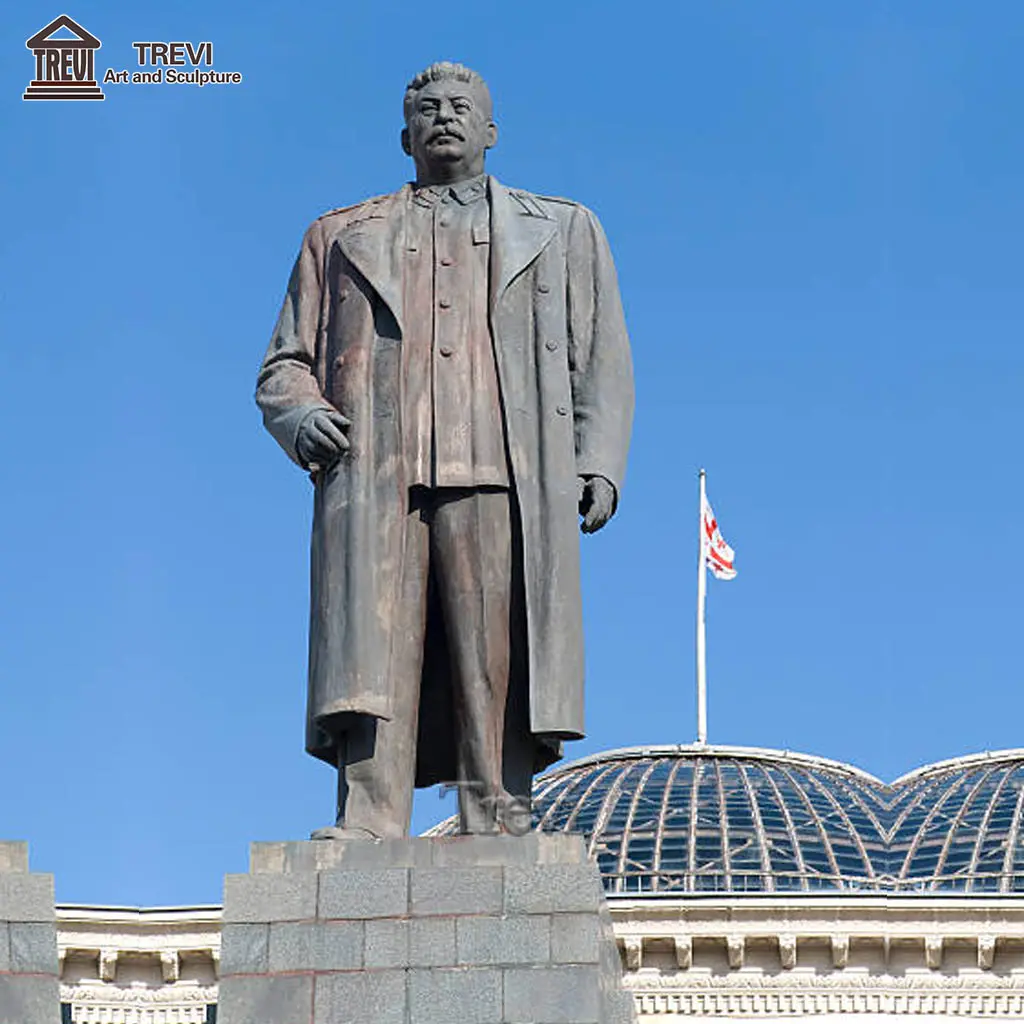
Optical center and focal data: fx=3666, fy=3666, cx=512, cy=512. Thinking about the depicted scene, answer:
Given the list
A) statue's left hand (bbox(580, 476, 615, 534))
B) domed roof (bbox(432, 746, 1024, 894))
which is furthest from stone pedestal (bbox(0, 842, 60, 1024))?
domed roof (bbox(432, 746, 1024, 894))

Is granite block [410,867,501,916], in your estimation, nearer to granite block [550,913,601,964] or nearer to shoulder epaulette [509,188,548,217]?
granite block [550,913,601,964]

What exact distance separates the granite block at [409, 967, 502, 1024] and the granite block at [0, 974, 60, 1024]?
167cm

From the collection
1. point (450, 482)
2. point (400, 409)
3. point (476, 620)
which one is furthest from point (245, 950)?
point (400, 409)

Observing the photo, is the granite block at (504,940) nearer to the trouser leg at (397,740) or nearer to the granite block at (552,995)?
the granite block at (552,995)

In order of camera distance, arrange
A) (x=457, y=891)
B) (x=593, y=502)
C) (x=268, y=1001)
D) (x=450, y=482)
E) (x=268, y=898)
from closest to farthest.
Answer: (x=268, y=1001) < (x=457, y=891) < (x=268, y=898) < (x=450, y=482) < (x=593, y=502)

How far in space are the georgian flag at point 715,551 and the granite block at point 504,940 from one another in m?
70.6

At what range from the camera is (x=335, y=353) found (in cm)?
1898

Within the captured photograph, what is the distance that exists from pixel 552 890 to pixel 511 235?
370 centimetres

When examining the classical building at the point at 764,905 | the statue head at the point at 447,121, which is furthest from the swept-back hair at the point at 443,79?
the classical building at the point at 764,905

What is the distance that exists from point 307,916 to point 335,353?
A: 313 centimetres

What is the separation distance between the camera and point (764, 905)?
2633 inches

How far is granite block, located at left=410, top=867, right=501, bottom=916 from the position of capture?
17406 mm

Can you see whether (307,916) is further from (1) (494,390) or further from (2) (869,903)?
(2) (869,903)

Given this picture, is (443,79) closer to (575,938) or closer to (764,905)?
(575,938)
